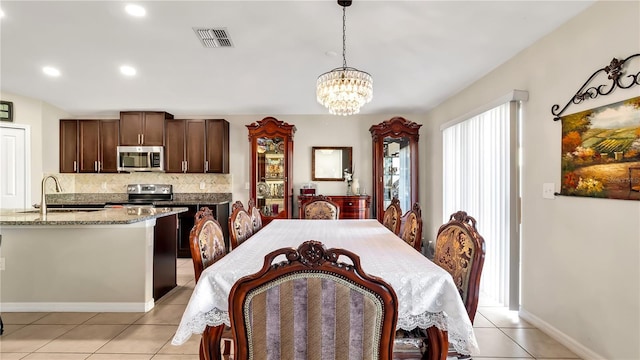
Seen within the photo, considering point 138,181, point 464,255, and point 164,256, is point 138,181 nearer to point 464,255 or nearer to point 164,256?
point 164,256

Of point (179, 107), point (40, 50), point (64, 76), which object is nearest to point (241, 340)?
point (40, 50)

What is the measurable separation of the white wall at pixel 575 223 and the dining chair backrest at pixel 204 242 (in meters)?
2.45

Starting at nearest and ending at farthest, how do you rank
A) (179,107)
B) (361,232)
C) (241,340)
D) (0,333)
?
(241,340) < (0,333) < (361,232) < (179,107)

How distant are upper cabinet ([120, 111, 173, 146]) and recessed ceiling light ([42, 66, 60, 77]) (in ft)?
4.26

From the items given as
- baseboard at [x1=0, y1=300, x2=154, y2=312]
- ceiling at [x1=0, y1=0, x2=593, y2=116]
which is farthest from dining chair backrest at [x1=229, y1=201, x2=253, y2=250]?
ceiling at [x1=0, y1=0, x2=593, y2=116]

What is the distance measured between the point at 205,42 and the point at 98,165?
3.59m

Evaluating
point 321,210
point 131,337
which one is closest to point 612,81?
point 321,210

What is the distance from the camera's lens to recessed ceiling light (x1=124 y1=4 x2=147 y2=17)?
7.91 feet

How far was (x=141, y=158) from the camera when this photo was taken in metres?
5.14

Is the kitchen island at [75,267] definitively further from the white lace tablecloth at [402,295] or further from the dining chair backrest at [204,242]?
the white lace tablecloth at [402,295]

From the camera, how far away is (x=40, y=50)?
10.5 ft

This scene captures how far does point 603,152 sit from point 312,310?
7.19 ft

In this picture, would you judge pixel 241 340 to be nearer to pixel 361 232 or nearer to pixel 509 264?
pixel 361 232

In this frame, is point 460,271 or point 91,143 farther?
point 91,143
